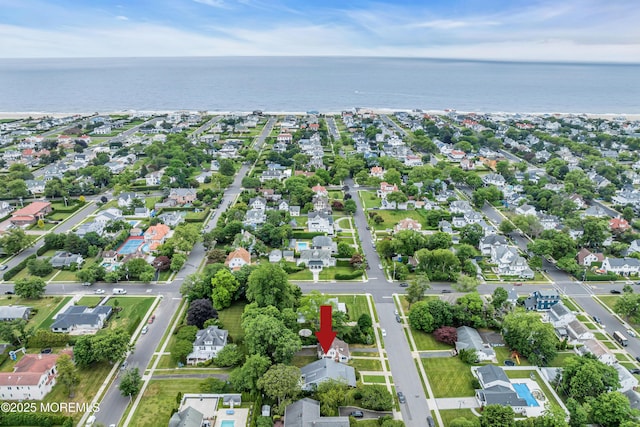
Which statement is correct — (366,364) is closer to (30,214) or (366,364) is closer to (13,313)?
(13,313)

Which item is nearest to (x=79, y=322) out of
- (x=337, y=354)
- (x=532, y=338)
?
(x=337, y=354)

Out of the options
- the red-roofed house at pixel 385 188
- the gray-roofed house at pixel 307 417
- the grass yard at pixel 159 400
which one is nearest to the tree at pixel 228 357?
the grass yard at pixel 159 400

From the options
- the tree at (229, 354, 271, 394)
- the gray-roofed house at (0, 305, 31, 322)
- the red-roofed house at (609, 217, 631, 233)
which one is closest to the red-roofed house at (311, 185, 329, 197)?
the tree at (229, 354, 271, 394)

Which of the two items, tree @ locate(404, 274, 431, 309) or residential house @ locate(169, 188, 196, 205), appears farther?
residential house @ locate(169, 188, 196, 205)

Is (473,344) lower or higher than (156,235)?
higher

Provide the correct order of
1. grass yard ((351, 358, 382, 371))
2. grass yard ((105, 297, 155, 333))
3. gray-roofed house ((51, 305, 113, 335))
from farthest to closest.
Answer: grass yard ((105, 297, 155, 333)) → gray-roofed house ((51, 305, 113, 335)) → grass yard ((351, 358, 382, 371))

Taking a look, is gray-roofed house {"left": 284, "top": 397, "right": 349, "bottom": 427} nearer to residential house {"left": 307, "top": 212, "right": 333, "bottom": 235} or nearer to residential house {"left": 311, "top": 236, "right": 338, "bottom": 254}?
residential house {"left": 311, "top": 236, "right": 338, "bottom": 254}

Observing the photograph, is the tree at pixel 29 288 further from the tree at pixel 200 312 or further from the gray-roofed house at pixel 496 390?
the gray-roofed house at pixel 496 390
